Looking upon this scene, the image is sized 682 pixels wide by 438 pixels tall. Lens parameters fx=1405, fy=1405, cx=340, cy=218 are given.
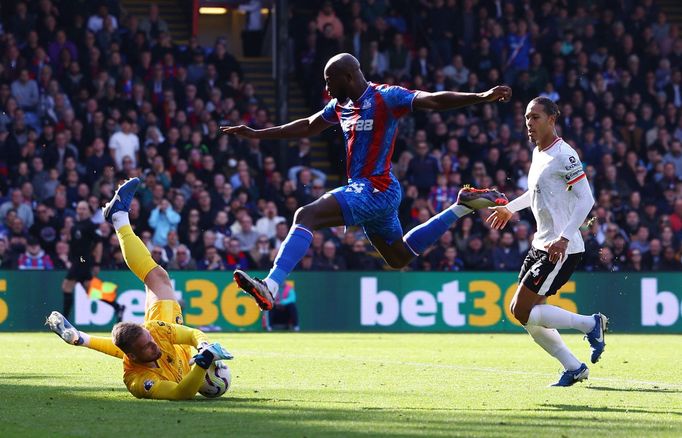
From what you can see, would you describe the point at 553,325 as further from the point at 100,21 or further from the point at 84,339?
the point at 100,21

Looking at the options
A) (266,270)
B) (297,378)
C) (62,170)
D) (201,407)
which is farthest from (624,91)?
(201,407)

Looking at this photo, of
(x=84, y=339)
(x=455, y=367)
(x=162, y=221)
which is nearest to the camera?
(x=84, y=339)

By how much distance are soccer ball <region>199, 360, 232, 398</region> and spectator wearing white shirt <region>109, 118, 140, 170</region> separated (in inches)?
530

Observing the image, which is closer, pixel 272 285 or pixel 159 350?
pixel 159 350

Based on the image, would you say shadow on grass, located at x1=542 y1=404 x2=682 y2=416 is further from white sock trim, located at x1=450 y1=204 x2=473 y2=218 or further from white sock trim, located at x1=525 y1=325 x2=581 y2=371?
white sock trim, located at x1=450 y1=204 x2=473 y2=218

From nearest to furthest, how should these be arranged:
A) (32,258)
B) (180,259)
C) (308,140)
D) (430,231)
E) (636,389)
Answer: (636,389)
(430,231)
(32,258)
(180,259)
(308,140)

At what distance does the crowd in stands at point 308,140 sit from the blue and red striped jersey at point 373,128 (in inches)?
470

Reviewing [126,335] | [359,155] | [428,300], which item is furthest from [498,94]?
[428,300]

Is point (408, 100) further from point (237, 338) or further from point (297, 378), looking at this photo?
point (237, 338)

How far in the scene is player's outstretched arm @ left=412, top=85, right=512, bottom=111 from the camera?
29.9ft

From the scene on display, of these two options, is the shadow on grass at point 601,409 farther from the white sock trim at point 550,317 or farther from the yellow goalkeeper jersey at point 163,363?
the yellow goalkeeper jersey at point 163,363

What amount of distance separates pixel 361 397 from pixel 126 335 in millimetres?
1812

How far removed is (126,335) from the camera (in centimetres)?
900

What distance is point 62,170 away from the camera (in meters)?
22.7
